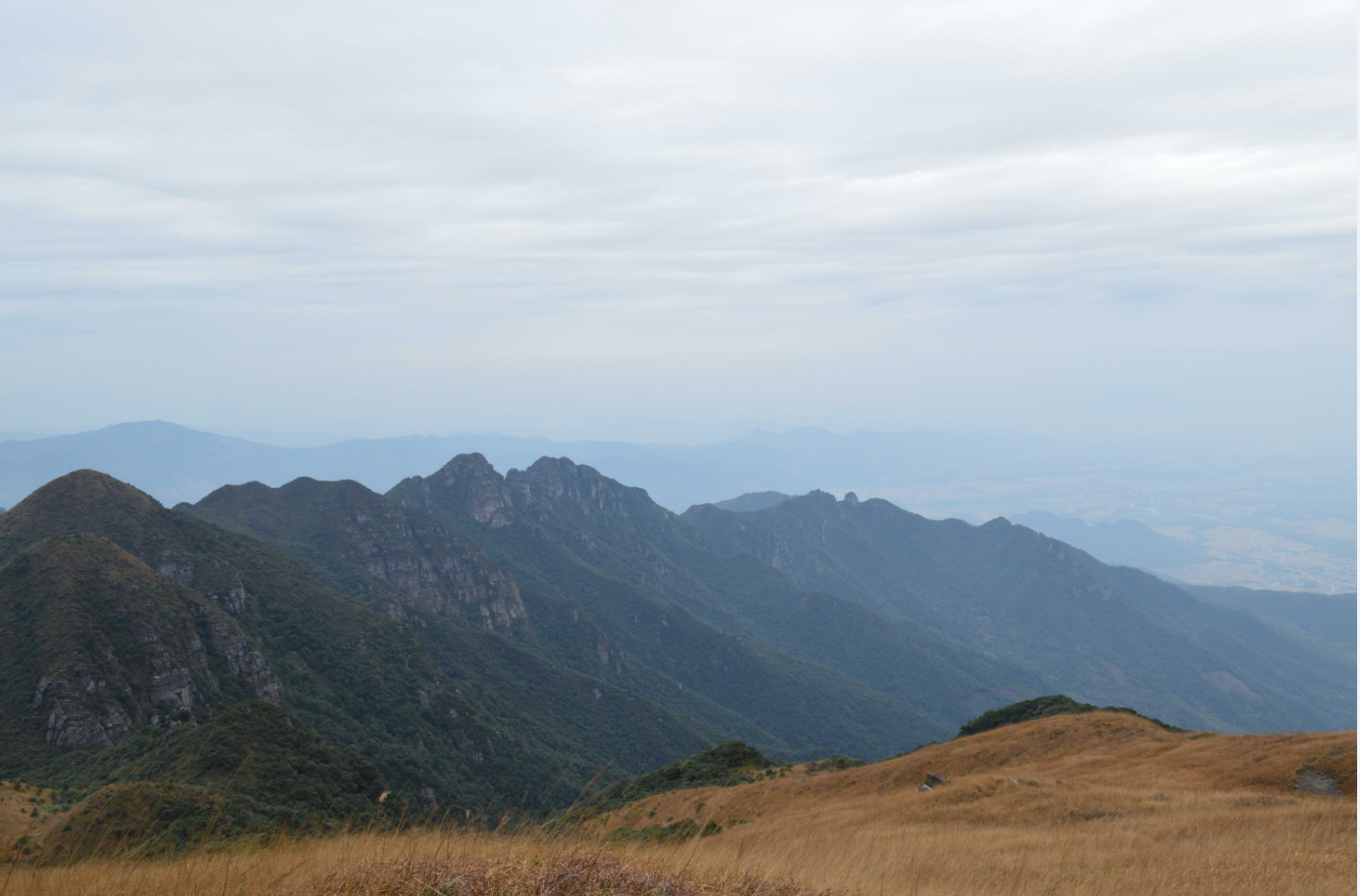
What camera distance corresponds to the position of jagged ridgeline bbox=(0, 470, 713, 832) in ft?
176

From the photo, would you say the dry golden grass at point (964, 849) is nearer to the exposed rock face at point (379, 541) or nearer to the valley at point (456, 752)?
the valley at point (456, 752)

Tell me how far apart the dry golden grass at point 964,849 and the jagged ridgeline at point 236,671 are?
26.1 m

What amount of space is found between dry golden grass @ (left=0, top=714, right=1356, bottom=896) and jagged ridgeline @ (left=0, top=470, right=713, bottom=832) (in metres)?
26.1

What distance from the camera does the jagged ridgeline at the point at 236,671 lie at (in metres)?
53.7

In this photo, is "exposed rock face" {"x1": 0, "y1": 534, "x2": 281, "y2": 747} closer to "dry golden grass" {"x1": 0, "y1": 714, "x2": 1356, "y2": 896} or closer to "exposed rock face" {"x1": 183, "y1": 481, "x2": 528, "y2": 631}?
"dry golden grass" {"x1": 0, "y1": 714, "x2": 1356, "y2": 896}

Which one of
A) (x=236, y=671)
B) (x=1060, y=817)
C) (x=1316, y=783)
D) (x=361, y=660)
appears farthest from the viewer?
(x=361, y=660)

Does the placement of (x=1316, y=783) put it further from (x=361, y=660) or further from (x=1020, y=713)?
(x=361, y=660)

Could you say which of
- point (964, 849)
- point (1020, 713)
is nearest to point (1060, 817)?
point (964, 849)

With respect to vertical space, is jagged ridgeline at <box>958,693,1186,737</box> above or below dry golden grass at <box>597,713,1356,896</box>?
below

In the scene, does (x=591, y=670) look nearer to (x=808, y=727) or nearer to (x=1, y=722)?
(x=808, y=727)

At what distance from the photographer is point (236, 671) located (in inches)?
2800

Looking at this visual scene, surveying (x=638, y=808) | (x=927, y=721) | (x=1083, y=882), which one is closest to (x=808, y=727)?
(x=927, y=721)

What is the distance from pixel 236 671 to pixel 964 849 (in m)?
79.3

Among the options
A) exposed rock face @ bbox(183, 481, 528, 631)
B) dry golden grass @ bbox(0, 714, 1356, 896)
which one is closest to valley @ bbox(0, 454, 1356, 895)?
dry golden grass @ bbox(0, 714, 1356, 896)
